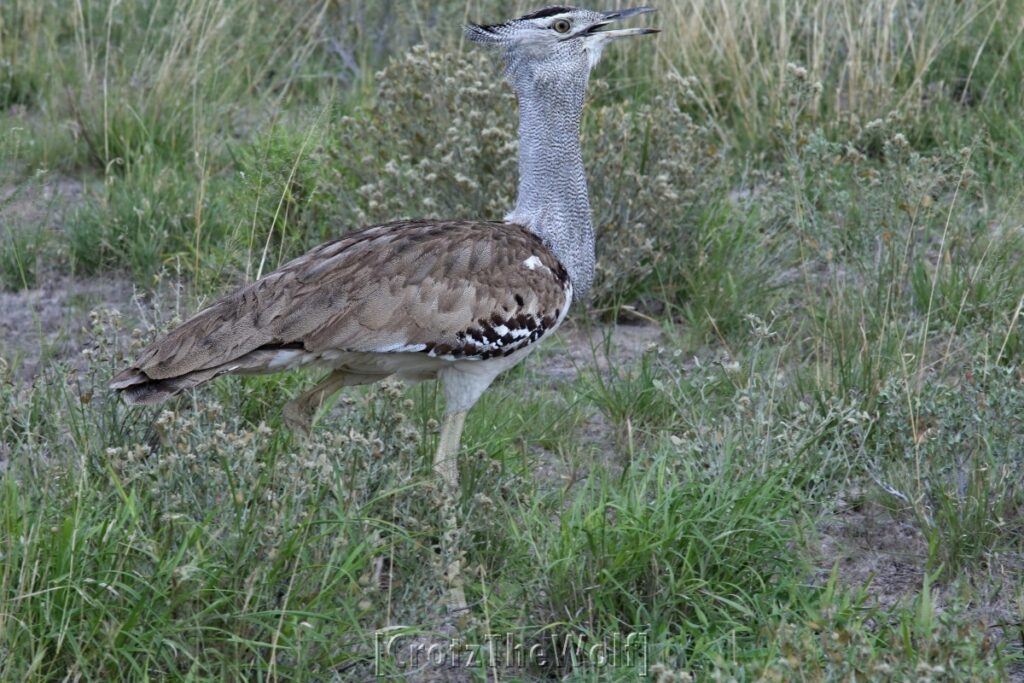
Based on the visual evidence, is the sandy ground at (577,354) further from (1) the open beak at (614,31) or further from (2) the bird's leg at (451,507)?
(1) the open beak at (614,31)

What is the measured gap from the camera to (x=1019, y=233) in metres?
4.78

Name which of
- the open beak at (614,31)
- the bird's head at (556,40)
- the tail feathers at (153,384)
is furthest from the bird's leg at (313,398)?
the open beak at (614,31)

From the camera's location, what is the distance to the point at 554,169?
413 centimetres

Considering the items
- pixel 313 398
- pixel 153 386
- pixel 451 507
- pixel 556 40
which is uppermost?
pixel 556 40

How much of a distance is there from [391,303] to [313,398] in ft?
1.60

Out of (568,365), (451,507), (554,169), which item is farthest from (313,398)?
(568,365)

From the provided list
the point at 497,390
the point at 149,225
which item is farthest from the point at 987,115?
the point at 149,225

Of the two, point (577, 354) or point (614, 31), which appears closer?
point (614, 31)

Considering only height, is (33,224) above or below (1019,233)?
below

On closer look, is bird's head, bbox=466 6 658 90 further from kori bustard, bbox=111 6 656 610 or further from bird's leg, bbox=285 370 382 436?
bird's leg, bbox=285 370 382 436

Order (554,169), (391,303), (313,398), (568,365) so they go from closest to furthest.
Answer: (391,303), (313,398), (554,169), (568,365)

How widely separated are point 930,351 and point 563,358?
4.06ft

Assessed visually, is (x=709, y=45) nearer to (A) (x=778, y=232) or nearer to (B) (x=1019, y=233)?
(A) (x=778, y=232)

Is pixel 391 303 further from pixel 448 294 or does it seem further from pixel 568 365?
pixel 568 365
